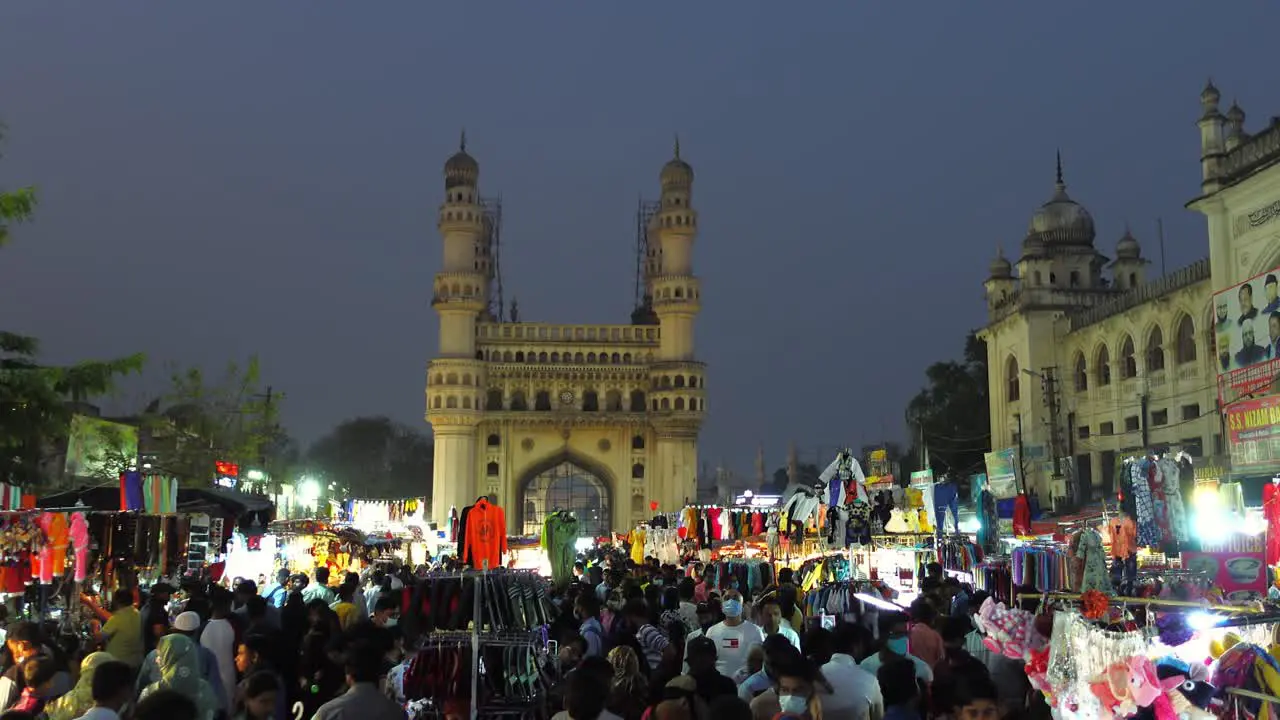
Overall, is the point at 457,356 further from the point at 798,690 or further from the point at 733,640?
the point at 798,690

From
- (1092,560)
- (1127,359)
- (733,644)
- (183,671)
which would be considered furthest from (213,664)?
(1127,359)

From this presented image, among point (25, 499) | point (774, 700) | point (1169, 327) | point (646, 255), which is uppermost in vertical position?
point (646, 255)

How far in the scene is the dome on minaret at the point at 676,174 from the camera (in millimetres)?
54438

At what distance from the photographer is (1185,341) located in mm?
28094

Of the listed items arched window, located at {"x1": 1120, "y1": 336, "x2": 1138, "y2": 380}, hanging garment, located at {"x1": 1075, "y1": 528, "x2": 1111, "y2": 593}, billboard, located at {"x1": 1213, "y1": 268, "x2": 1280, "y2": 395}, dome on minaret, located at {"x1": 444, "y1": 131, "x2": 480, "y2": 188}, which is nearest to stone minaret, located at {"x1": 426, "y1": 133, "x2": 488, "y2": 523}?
dome on minaret, located at {"x1": 444, "y1": 131, "x2": 480, "y2": 188}

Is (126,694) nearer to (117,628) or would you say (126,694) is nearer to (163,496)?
(117,628)

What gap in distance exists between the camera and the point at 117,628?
25.3ft

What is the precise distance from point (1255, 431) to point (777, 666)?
13850 mm

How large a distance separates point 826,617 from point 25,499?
7588 mm

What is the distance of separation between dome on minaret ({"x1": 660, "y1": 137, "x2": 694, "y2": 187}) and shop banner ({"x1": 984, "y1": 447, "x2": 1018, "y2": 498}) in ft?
82.7

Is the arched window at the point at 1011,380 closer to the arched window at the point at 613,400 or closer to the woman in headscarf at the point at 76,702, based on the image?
the arched window at the point at 613,400

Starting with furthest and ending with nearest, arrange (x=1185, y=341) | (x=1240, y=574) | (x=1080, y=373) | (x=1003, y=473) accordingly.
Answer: (x=1080, y=373) < (x=1003, y=473) < (x=1185, y=341) < (x=1240, y=574)

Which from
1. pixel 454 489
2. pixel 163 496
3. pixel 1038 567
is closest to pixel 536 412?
pixel 454 489

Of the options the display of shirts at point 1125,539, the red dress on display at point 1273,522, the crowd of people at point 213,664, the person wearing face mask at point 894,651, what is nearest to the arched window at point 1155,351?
the display of shirts at point 1125,539
